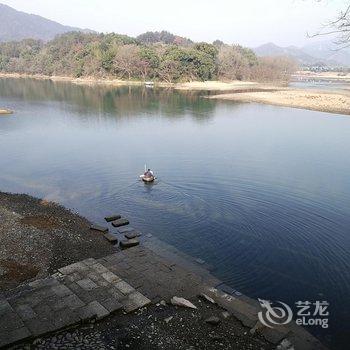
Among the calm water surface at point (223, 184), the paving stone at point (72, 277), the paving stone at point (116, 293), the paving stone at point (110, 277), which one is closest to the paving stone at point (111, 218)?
the calm water surface at point (223, 184)

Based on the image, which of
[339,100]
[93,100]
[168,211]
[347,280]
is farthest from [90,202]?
[339,100]

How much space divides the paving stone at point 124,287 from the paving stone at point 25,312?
3358 mm

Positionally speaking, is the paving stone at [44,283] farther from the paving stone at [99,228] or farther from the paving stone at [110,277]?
the paving stone at [99,228]

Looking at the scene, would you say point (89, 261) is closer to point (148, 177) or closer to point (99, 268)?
point (99, 268)

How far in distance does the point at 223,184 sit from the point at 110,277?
15.3 meters

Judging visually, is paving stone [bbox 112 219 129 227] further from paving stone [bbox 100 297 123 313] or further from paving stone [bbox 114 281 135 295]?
paving stone [bbox 100 297 123 313]

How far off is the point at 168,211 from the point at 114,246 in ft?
17.6

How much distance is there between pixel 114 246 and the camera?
19.4 meters

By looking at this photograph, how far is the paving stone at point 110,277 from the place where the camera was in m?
15.3

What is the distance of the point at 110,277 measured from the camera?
15.6 metres

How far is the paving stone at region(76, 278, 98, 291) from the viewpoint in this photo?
14.7 m

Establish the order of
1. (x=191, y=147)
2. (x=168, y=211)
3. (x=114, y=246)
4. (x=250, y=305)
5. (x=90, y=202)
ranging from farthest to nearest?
(x=191, y=147)
(x=90, y=202)
(x=168, y=211)
(x=114, y=246)
(x=250, y=305)

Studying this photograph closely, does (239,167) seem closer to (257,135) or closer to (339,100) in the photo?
(257,135)

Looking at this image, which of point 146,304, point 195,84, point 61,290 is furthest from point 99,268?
point 195,84
